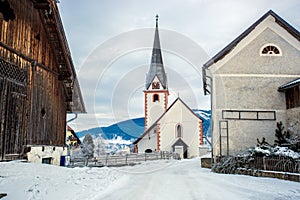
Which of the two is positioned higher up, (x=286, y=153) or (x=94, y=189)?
(x=286, y=153)

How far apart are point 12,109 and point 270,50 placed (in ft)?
43.7

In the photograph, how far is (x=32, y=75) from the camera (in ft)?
35.1

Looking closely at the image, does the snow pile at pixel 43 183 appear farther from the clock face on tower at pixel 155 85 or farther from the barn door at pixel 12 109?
the clock face on tower at pixel 155 85

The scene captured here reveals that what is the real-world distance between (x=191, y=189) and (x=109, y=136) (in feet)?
152

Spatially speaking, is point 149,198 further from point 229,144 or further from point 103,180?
point 229,144

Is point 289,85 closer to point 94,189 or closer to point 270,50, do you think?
point 270,50

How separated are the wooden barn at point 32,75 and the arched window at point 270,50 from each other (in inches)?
404

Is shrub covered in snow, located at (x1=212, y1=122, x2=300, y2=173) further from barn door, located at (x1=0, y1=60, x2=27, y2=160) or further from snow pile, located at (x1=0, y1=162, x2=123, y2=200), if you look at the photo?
barn door, located at (x1=0, y1=60, x2=27, y2=160)

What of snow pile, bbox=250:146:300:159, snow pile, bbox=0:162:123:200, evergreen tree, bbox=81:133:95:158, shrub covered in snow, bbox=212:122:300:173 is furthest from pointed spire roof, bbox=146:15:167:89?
snow pile, bbox=0:162:123:200

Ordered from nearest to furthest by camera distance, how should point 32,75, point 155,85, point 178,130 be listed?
point 32,75, point 178,130, point 155,85

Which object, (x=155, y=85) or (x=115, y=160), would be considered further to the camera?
(x=155, y=85)

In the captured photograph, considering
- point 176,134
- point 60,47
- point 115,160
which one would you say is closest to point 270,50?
point 60,47

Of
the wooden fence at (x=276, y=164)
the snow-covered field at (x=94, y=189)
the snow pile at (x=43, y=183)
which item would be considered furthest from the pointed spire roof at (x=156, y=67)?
the snow pile at (x=43, y=183)

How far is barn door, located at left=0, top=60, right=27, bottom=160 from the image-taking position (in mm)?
8936
